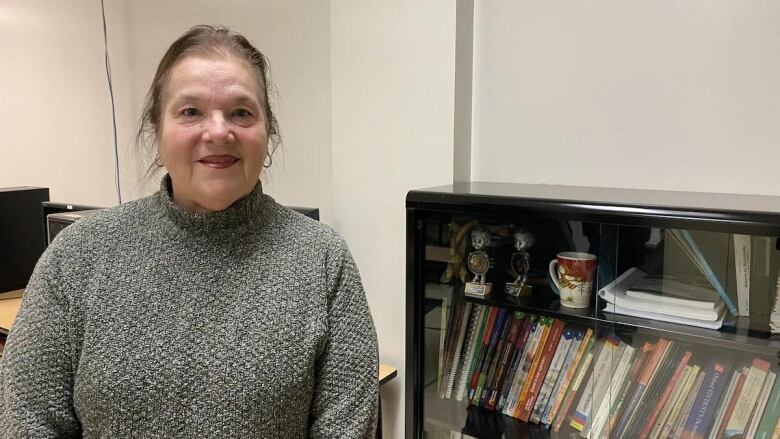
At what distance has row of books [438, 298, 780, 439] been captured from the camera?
1.22 meters

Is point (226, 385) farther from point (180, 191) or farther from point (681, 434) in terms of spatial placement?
→ point (681, 434)

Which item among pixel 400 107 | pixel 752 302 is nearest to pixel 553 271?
pixel 752 302

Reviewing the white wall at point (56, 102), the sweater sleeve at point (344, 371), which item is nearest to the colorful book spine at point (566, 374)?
the sweater sleeve at point (344, 371)

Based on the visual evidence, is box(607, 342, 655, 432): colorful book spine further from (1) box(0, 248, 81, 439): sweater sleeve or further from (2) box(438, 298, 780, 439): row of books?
(1) box(0, 248, 81, 439): sweater sleeve

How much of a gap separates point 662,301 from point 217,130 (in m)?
1.01

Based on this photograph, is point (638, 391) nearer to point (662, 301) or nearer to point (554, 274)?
point (662, 301)

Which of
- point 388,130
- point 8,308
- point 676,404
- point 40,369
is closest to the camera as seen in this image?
point 40,369

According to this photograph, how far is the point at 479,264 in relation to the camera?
5.00ft

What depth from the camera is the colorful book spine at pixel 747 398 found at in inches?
46.8

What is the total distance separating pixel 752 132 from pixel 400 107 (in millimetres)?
916

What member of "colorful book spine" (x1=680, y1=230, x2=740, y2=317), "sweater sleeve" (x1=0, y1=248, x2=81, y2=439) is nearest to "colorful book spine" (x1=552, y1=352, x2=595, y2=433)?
"colorful book spine" (x1=680, y1=230, x2=740, y2=317)

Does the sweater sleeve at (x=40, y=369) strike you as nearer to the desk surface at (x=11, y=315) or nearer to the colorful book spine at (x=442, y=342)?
the desk surface at (x=11, y=315)

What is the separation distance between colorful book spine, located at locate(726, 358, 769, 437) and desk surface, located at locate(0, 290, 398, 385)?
2.96 feet

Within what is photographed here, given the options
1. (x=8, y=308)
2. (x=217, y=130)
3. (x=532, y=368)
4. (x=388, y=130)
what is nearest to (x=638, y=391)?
(x=532, y=368)
